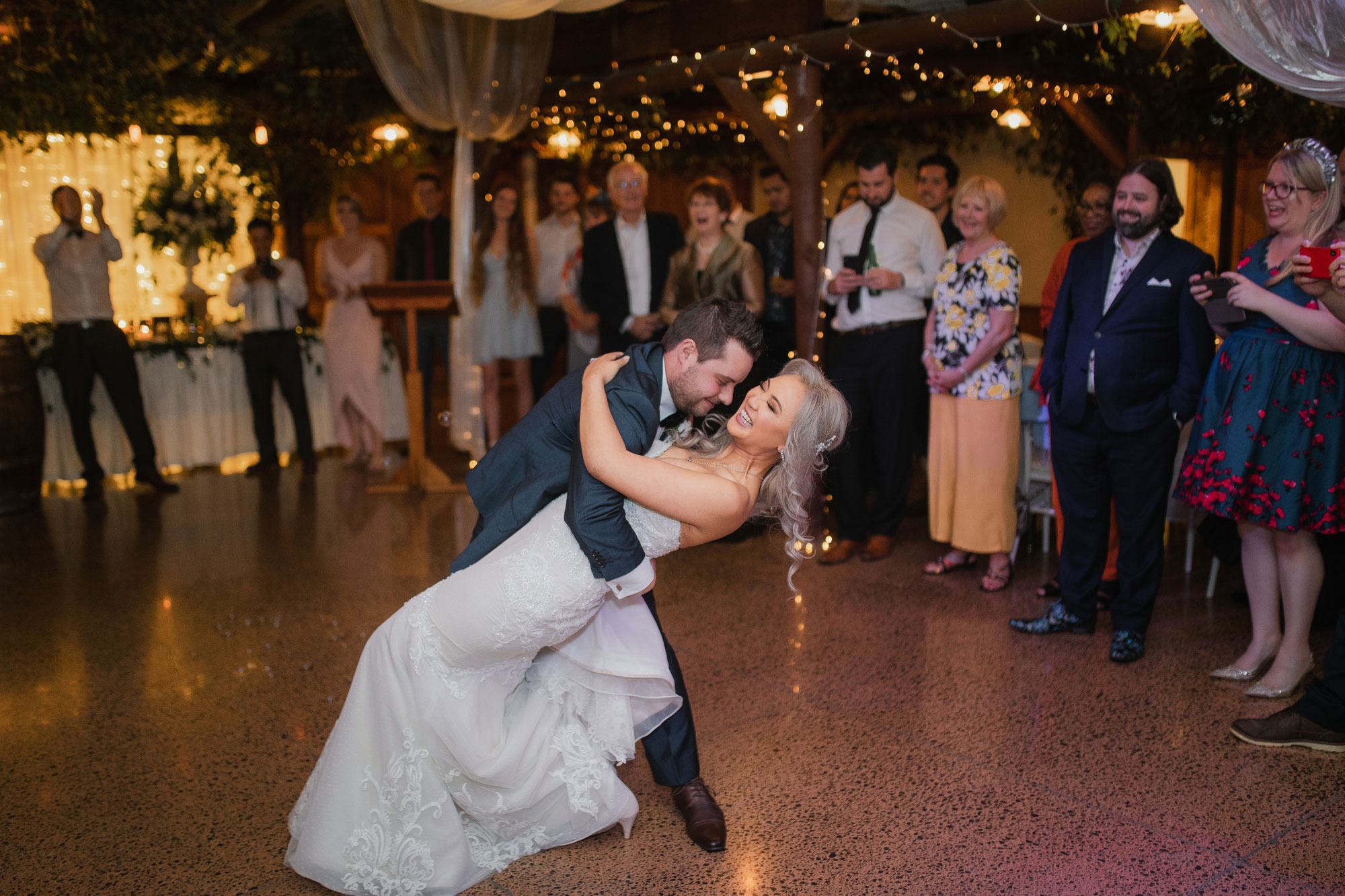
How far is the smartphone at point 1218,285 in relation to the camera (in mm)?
3051

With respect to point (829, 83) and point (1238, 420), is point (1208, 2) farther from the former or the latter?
point (829, 83)

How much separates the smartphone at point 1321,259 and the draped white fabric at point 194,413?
5690 mm

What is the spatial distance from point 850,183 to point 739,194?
21.4 feet

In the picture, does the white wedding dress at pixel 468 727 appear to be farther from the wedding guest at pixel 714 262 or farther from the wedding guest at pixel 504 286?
the wedding guest at pixel 504 286

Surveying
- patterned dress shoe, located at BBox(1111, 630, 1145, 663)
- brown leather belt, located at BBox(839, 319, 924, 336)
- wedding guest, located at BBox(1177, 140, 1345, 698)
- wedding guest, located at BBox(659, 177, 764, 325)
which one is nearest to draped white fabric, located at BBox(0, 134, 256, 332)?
wedding guest, located at BBox(659, 177, 764, 325)

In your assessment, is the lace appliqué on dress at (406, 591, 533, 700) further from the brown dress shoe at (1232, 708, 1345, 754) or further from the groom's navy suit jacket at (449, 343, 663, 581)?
the brown dress shoe at (1232, 708, 1345, 754)

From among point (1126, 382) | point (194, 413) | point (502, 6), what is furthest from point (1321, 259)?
point (194, 413)

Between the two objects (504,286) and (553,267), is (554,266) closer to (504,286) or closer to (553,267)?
Answer: (553,267)

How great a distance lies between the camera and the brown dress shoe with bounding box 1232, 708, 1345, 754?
2797 mm

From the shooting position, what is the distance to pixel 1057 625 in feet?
12.1

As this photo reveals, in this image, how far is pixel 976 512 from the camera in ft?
13.7

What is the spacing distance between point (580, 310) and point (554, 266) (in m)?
0.86

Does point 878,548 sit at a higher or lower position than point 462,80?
lower

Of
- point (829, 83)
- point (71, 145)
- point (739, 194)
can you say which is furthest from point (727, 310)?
point (739, 194)
